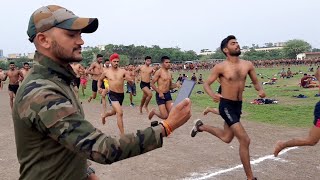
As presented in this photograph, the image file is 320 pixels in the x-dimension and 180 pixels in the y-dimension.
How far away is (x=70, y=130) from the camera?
5.99 ft

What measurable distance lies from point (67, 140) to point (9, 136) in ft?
30.2

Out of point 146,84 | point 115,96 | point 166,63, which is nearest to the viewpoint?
point 115,96

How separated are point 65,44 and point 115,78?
8.41 meters

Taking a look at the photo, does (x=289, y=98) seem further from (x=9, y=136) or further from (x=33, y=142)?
(x=33, y=142)

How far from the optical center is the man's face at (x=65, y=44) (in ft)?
6.92

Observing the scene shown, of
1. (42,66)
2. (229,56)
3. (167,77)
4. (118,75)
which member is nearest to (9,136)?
(118,75)

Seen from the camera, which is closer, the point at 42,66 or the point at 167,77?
the point at 42,66

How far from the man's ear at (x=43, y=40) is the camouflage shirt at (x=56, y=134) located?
0.22 feet

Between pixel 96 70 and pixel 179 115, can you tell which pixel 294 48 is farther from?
pixel 179 115

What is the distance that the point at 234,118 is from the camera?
606 centimetres

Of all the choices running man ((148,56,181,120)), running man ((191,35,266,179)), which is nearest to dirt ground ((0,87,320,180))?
running man ((191,35,266,179))

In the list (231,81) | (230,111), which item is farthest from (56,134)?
(231,81)

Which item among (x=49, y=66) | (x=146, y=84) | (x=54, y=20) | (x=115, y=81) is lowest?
(x=146, y=84)

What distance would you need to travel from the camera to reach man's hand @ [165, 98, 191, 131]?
7.00 feet
